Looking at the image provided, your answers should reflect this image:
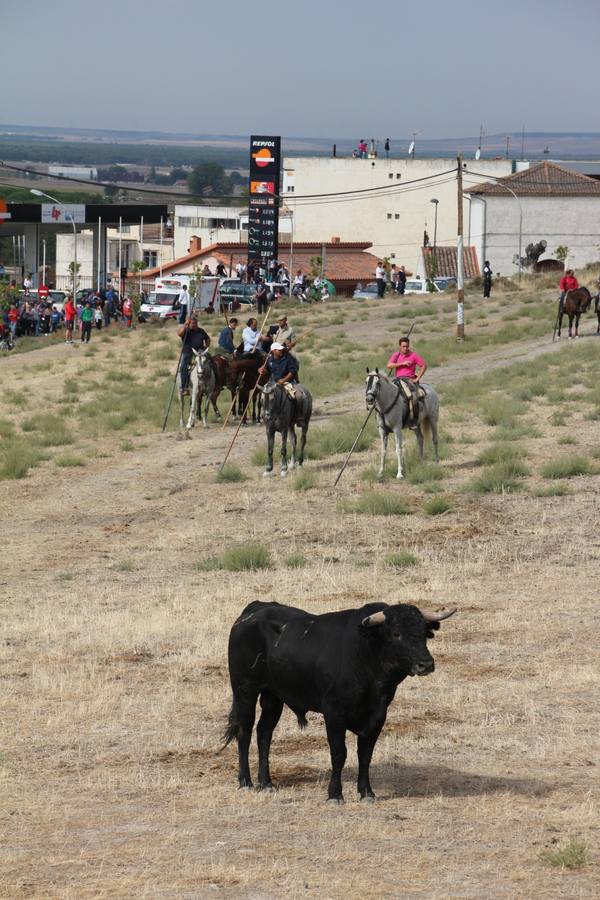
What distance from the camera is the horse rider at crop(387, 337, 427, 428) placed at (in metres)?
23.2

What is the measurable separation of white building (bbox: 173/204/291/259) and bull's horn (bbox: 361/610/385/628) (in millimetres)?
107771

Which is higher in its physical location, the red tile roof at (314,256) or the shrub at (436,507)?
the red tile roof at (314,256)

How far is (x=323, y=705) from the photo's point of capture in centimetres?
902

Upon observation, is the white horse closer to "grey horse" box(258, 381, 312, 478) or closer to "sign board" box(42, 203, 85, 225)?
"grey horse" box(258, 381, 312, 478)

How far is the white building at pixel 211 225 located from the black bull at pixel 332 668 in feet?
351

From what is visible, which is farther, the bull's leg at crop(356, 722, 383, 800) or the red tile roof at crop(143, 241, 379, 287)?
the red tile roof at crop(143, 241, 379, 287)

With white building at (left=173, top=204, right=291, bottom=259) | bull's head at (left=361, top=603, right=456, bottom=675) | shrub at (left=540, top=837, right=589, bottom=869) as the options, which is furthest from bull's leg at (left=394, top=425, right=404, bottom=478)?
white building at (left=173, top=204, right=291, bottom=259)

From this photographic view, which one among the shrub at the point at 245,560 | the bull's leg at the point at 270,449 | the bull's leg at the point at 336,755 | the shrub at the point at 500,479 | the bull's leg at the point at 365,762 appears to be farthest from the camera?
the bull's leg at the point at 270,449

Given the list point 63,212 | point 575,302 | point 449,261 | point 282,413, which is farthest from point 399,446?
point 63,212

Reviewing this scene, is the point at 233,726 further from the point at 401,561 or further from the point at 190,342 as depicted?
the point at 190,342

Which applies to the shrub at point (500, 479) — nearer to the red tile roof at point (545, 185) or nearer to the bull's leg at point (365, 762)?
the bull's leg at point (365, 762)

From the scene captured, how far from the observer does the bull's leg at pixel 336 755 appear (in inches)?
353

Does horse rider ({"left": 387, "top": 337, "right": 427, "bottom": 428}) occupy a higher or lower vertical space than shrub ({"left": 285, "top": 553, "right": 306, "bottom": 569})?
higher

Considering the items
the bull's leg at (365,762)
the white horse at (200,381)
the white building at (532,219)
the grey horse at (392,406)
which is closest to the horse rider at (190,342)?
the white horse at (200,381)
